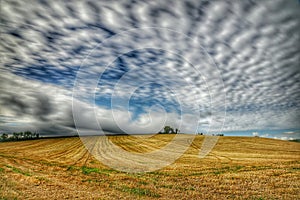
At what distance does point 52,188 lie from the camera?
1487 cm

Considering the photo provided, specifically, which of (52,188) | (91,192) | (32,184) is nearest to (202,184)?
(91,192)

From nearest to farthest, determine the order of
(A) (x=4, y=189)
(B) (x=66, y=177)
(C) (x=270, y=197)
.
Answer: (C) (x=270, y=197) → (A) (x=4, y=189) → (B) (x=66, y=177)

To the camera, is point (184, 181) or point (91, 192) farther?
point (184, 181)

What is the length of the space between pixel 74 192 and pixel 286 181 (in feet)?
51.2

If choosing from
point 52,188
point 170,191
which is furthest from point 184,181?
point 52,188

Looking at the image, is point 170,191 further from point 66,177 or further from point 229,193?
point 66,177

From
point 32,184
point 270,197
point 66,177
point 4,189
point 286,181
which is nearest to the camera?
point 270,197

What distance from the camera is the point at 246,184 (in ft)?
53.9

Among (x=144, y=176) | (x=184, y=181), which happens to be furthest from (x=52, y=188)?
(x=184, y=181)

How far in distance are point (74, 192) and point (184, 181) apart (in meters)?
8.23

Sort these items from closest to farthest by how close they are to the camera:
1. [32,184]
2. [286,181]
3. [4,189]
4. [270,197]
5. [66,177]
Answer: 1. [270,197]
2. [4,189]
3. [32,184]
4. [286,181]
5. [66,177]

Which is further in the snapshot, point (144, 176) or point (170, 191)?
point (144, 176)

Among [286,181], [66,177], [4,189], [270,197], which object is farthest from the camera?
[66,177]

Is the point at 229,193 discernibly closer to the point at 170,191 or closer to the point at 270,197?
the point at 270,197
